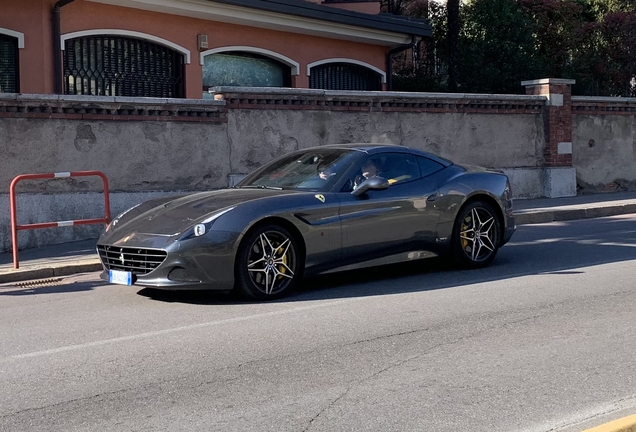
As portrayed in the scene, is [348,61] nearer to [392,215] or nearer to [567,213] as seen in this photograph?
[567,213]

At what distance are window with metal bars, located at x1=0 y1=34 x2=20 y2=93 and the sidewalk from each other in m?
4.63

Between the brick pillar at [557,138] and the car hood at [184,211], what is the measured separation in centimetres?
1160

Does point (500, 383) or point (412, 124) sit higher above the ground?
point (412, 124)

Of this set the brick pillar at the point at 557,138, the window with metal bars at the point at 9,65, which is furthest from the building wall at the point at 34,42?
the brick pillar at the point at 557,138

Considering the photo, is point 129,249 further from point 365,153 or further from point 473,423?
point 473,423

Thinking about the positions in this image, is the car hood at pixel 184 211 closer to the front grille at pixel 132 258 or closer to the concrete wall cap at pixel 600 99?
the front grille at pixel 132 258

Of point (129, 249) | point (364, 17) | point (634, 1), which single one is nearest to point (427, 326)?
point (129, 249)

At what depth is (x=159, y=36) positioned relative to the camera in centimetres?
1850

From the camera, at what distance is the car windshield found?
365 inches

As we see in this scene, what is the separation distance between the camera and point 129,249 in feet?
27.4

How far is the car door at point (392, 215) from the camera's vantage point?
9.05m

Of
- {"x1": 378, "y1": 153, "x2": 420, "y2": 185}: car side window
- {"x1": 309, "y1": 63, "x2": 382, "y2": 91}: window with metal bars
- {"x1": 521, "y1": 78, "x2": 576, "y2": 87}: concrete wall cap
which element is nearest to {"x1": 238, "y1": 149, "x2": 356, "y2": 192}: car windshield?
{"x1": 378, "y1": 153, "x2": 420, "y2": 185}: car side window

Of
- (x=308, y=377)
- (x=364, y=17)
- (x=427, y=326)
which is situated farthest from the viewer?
(x=364, y=17)

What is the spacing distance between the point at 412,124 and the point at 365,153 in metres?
8.23
